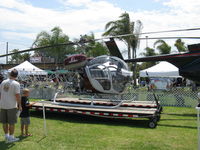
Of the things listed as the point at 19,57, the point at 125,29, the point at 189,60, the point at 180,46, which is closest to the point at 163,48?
the point at 180,46

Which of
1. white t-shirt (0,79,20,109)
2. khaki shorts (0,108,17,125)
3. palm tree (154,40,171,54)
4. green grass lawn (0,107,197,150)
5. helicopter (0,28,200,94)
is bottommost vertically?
green grass lawn (0,107,197,150)

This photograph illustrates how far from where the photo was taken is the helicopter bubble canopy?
9211 mm

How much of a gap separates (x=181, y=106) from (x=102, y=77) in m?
5.89

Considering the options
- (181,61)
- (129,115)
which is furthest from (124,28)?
(129,115)

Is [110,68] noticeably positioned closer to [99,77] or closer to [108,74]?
[108,74]

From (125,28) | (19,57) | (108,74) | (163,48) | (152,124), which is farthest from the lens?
(19,57)

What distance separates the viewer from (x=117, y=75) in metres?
9.21

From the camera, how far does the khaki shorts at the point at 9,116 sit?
Answer: 5688mm

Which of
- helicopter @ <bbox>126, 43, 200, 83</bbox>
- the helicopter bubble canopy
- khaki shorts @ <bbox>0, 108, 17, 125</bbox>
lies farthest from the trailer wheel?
khaki shorts @ <bbox>0, 108, 17, 125</bbox>

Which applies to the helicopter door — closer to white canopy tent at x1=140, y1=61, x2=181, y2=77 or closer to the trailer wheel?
the trailer wheel

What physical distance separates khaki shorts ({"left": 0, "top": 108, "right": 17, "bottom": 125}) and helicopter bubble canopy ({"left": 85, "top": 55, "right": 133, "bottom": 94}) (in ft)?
13.7

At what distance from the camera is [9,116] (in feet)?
18.6

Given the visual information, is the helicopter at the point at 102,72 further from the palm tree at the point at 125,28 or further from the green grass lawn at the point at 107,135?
the palm tree at the point at 125,28

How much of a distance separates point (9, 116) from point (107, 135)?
2680 mm
